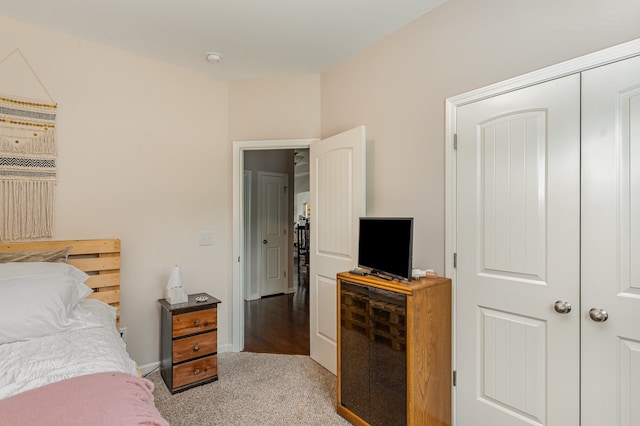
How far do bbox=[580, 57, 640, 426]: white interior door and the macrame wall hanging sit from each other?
332 cm

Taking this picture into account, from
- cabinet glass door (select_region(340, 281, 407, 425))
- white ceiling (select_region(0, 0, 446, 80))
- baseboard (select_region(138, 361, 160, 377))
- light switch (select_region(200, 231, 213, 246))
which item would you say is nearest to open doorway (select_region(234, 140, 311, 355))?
light switch (select_region(200, 231, 213, 246))

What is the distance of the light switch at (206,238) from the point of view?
10.4 feet

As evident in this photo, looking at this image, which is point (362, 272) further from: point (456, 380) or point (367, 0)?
point (367, 0)

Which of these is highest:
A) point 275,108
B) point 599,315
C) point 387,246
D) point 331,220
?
point 275,108

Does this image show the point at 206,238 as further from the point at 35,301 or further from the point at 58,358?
the point at 58,358

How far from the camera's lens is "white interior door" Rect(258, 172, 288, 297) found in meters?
5.50

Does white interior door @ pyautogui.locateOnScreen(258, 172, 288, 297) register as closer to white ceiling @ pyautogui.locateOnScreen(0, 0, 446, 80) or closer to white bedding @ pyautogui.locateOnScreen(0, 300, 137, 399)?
white ceiling @ pyautogui.locateOnScreen(0, 0, 446, 80)

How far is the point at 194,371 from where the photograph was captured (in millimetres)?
2580

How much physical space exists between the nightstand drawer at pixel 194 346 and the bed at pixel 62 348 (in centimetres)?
55

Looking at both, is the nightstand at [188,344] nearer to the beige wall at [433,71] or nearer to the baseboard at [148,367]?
the baseboard at [148,367]


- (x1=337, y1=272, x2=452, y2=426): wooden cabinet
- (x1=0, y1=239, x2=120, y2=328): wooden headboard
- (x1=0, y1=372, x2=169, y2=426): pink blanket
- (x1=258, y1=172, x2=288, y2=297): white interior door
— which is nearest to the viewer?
(x1=0, y1=372, x2=169, y2=426): pink blanket

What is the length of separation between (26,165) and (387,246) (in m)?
2.57

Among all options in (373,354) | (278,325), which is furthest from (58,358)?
(278,325)

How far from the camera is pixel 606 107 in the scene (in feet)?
4.72
